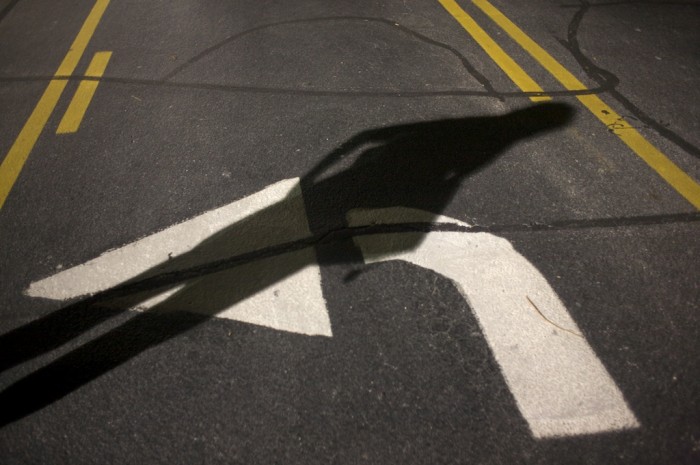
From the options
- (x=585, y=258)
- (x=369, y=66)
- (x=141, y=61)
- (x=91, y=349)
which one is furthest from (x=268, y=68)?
(x=585, y=258)

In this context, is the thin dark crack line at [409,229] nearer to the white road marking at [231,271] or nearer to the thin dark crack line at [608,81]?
the white road marking at [231,271]

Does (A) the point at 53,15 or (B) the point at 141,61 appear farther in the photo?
(A) the point at 53,15

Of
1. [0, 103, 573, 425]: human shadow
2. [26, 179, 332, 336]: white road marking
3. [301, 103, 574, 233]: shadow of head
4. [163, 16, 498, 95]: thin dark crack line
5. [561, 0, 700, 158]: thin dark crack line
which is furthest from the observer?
[163, 16, 498, 95]: thin dark crack line

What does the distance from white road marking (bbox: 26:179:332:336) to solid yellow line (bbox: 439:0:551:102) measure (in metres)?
2.31

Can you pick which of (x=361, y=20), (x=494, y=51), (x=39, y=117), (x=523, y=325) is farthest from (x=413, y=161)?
(x=39, y=117)

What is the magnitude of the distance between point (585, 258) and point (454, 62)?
2.36m

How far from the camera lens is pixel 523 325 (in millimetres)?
2014

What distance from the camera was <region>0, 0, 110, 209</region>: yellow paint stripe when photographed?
2.98 metres

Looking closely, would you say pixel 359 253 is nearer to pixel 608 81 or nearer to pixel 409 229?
pixel 409 229

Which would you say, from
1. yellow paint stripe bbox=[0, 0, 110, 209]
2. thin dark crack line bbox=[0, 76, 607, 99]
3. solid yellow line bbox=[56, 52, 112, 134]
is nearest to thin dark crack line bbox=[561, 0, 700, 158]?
thin dark crack line bbox=[0, 76, 607, 99]

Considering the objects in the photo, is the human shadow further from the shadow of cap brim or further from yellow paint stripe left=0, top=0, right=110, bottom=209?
yellow paint stripe left=0, top=0, right=110, bottom=209

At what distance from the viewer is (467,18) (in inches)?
174

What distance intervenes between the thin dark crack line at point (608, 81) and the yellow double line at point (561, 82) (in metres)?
0.16

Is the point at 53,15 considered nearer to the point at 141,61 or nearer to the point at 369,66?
the point at 141,61
